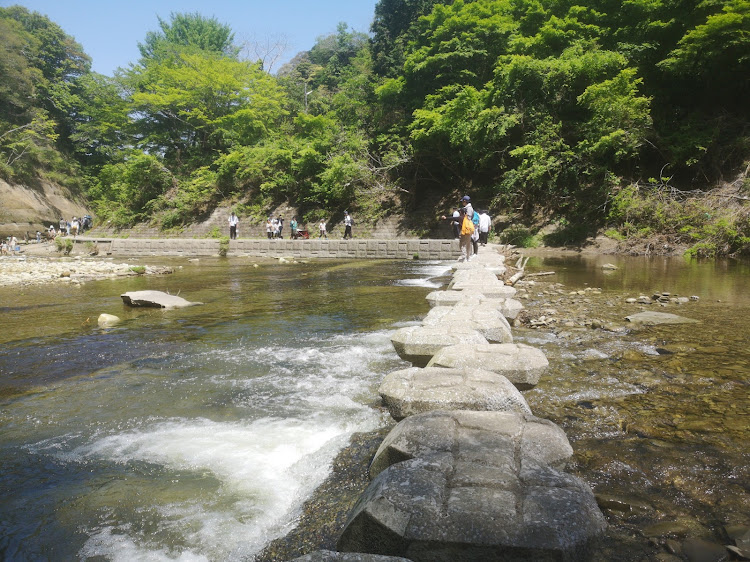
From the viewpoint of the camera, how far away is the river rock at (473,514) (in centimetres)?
137

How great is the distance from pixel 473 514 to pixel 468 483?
0.20 m

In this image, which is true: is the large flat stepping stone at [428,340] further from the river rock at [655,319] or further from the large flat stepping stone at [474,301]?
the river rock at [655,319]

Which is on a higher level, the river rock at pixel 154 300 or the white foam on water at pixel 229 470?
the river rock at pixel 154 300

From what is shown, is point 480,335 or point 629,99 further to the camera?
point 629,99

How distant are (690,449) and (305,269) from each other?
12.5 m

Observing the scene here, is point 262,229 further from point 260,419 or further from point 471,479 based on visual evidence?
point 471,479

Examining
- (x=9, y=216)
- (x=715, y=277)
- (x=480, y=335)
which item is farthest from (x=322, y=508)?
(x=9, y=216)

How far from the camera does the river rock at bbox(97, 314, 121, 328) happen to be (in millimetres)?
6621

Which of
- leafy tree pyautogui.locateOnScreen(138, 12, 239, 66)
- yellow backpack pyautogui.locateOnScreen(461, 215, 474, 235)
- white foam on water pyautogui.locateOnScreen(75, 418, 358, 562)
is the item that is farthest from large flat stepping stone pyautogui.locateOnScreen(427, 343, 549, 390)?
leafy tree pyautogui.locateOnScreen(138, 12, 239, 66)

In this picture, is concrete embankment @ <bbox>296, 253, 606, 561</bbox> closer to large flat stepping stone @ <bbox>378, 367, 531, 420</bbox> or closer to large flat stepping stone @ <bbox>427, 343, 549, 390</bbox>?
large flat stepping stone @ <bbox>378, 367, 531, 420</bbox>

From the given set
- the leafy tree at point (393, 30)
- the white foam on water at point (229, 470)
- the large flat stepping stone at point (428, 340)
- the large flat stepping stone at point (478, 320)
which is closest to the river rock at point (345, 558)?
the white foam on water at point (229, 470)

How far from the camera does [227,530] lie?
2107mm

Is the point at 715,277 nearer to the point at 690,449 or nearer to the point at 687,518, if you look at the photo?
the point at 690,449

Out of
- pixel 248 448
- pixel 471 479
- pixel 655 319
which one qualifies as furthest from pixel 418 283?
pixel 471 479
